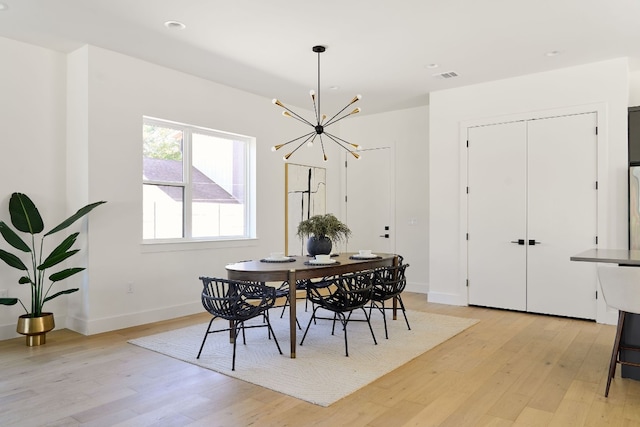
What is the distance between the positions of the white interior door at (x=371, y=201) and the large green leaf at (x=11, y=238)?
14.9 feet

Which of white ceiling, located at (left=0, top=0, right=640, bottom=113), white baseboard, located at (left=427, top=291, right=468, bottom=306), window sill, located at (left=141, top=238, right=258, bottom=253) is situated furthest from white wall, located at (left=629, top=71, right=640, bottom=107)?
window sill, located at (left=141, top=238, right=258, bottom=253)

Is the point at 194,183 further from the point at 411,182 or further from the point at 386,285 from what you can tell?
the point at 411,182

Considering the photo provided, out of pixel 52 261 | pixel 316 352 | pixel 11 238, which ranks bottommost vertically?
pixel 316 352

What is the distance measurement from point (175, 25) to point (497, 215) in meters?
4.16

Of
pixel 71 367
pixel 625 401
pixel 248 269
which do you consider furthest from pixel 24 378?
pixel 625 401

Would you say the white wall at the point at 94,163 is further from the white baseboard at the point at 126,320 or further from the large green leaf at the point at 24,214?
the large green leaf at the point at 24,214

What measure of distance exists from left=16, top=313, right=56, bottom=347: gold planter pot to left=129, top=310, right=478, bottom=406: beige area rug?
2.60 feet

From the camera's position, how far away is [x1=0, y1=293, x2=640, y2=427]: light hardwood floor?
2514mm

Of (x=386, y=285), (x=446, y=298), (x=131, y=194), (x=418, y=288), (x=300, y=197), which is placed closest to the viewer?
(x=386, y=285)

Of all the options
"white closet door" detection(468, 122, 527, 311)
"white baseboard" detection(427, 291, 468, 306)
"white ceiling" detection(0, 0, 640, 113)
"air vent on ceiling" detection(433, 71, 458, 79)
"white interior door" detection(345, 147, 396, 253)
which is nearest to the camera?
"white ceiling" detection(0, 0, 640, 113)

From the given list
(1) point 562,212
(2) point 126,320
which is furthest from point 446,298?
(2) point 126,320

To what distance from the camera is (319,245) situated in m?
4.41

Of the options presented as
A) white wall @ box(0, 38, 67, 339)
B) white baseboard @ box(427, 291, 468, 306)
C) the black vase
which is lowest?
white baseboard @ box(427, 291, 468, 306)

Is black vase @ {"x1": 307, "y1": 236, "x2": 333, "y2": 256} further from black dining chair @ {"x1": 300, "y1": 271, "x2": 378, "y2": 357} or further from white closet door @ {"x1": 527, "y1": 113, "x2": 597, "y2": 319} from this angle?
white closet door @ {"x1": 527, "y1": 113, "x2": 597, "y2": 319}
